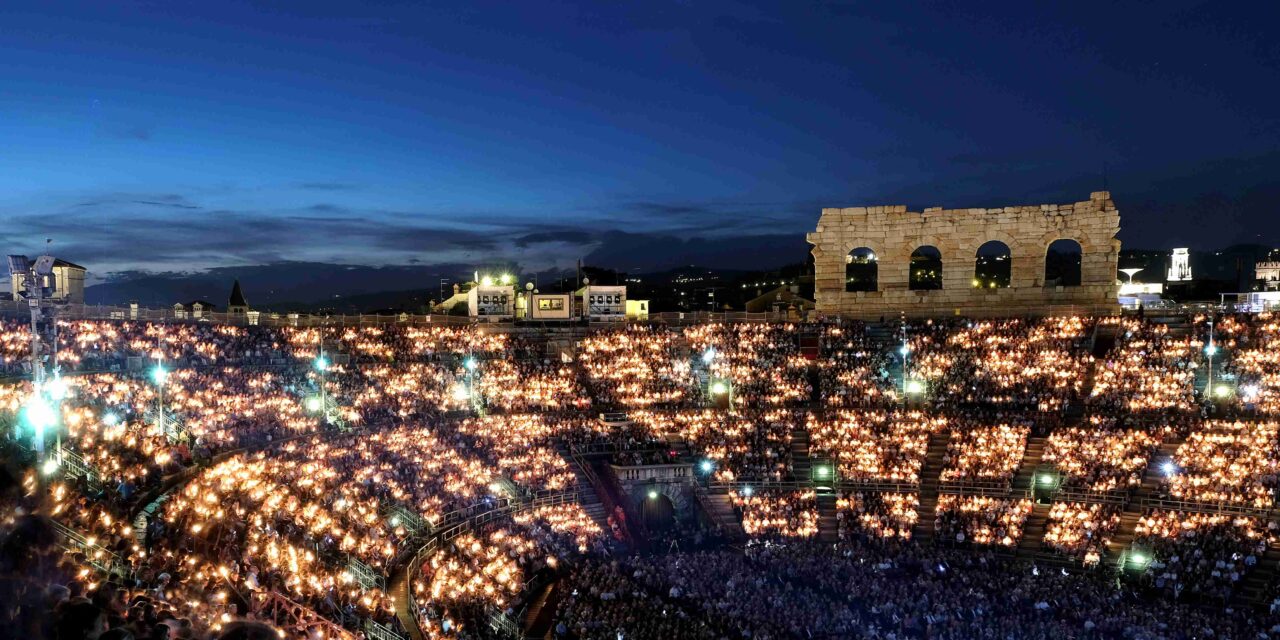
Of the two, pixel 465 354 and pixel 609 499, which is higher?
pixel 465 354

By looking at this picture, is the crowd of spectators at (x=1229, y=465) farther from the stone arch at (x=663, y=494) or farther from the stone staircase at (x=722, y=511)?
the stone arch at (x=663, y=494)

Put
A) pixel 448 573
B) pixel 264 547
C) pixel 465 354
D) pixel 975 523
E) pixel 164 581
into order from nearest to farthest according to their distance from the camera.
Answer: pixel 164 581 < pixel 264 547 < pixel 448 573 < pixel 975 523 < pixel 465 354

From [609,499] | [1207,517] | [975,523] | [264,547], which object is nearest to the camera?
[264,547]

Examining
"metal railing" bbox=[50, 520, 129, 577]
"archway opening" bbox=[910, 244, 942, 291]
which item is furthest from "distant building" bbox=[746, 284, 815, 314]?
"metal railing" bbox=[50, 520, 129, 577]

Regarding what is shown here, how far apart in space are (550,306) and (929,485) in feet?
75.9

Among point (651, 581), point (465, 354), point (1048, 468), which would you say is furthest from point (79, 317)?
point (1048, 468)

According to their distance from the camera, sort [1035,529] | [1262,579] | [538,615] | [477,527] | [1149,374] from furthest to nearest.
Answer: [1149,374]
[1035,529]
[477,527]
[538,615]
[1262,579]

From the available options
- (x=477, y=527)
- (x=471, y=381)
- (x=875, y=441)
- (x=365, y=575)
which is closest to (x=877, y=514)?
(x=875, y=441)

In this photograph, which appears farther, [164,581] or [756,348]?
[756,348]

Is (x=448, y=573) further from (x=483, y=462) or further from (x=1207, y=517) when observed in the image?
(x=1207, y=517)

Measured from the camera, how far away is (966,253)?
44.8 meters

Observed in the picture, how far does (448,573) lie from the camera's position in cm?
2595

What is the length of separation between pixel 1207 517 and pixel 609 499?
66.4 ft

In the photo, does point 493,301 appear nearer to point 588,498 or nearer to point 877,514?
point 588,498
